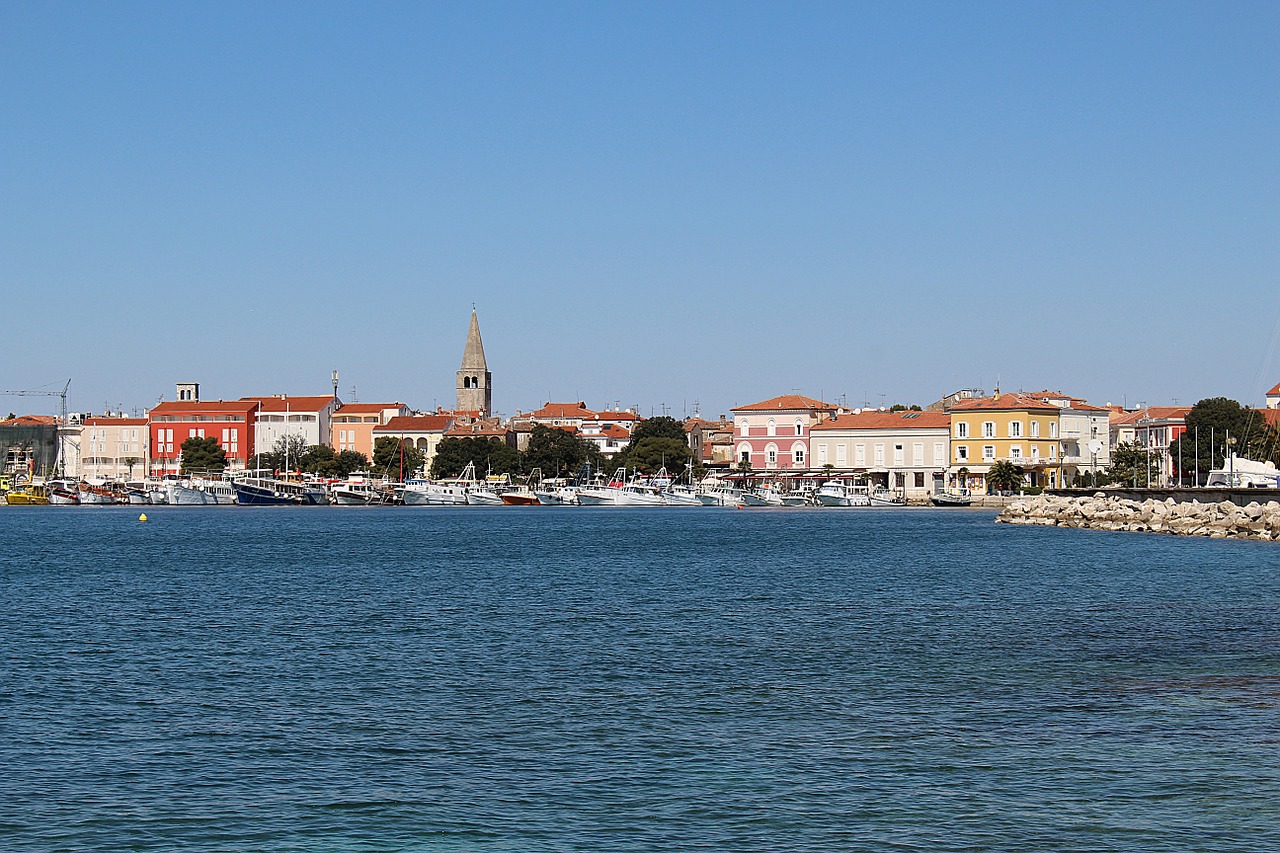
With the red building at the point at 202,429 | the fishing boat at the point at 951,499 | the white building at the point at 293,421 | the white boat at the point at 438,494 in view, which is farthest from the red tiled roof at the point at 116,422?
the fishing boat at the point at 951,499

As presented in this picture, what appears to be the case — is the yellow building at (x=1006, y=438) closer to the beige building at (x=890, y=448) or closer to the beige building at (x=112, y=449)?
the beige building at (x=890, y=448)

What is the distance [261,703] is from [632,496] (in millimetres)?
100588

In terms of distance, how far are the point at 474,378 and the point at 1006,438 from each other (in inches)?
2822

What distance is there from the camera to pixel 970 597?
99.8ft

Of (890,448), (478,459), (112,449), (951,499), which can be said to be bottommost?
(951,499)

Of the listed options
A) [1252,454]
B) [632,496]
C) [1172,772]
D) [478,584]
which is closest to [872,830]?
[1172,772]

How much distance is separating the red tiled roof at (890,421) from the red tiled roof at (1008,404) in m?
2.03

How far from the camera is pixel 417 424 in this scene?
14638cm

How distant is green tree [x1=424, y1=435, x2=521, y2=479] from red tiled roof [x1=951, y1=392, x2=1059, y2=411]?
3694 centimetres

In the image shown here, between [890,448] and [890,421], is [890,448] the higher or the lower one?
the lower one

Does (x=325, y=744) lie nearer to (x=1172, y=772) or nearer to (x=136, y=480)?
(x=1172, y=772)

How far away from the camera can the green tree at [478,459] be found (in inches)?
5084

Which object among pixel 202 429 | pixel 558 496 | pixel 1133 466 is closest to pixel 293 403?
pixel 202 429

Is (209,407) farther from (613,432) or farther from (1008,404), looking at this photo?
(1008,404)
